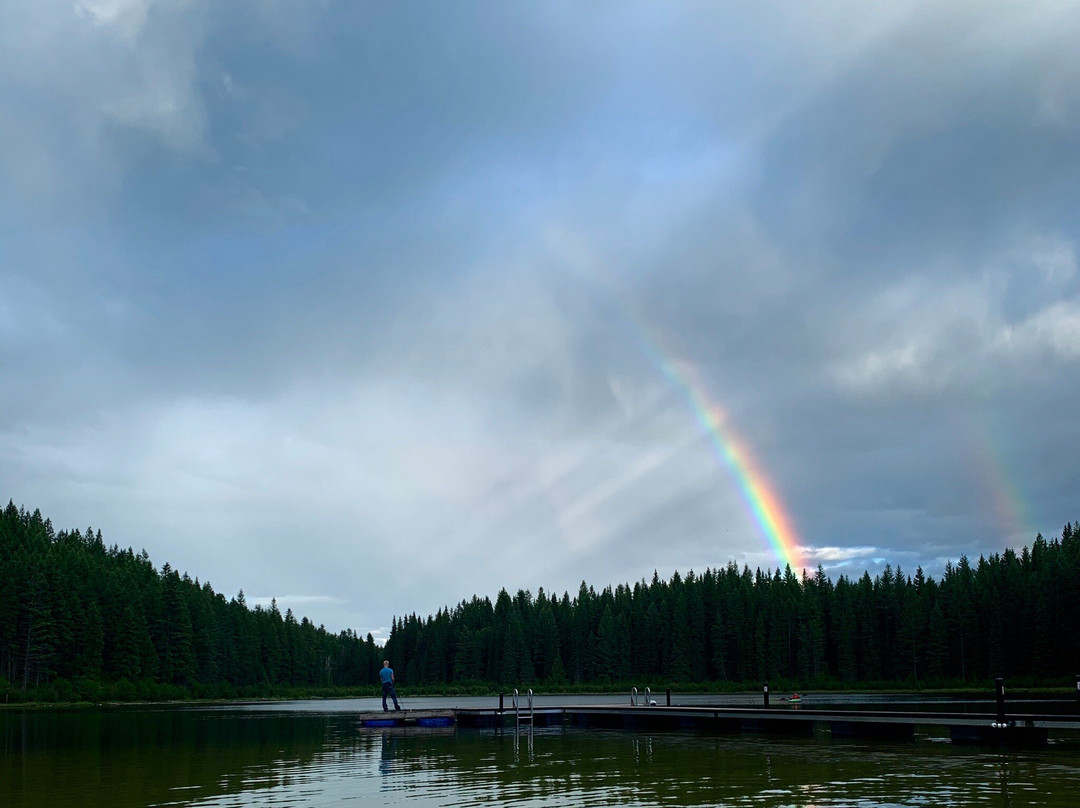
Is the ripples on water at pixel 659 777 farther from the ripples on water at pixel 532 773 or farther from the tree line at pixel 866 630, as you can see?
the tree line at pixel 866 630

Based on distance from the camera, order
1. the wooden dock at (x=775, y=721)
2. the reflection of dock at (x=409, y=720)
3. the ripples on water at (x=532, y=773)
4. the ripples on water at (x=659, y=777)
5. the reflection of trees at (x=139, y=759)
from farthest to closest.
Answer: the reflection of dock at (x=409, y=720) → the wooden dock at (x=775, y=721) → the reflection of trees at (x=139, y=759) → the ripples on water at (x=532, y=773) → the ripples on water at (x=659, y=777)

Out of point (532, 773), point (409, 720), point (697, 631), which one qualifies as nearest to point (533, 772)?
point (532, 773)

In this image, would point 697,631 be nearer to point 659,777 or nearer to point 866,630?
point 866,630

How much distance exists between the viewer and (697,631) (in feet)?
596

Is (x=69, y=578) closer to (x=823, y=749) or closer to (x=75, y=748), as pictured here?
(x=75, y=748)

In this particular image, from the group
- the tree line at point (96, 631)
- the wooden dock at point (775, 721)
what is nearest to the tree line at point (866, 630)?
the tree line at point (96, 631)

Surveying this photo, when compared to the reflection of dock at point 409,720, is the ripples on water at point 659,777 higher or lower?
higher

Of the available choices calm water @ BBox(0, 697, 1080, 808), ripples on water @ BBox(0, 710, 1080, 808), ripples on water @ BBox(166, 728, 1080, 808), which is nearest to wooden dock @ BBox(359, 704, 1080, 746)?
calm water @ BBox(0, 697, 1080, 808)

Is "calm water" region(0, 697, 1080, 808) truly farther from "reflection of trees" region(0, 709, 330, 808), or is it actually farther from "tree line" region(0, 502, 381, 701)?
"tree line" region(0, 502, 381, 701)

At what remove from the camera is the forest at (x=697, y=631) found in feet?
416

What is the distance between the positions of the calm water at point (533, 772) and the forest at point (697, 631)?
292 ft

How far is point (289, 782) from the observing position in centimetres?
2997

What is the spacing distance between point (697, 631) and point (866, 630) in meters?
33.3

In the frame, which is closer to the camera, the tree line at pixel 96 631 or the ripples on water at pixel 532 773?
the ripples on water at pixel 532 773
